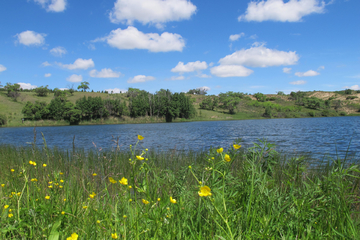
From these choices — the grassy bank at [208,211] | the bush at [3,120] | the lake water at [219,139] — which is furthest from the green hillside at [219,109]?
the grassy bank at [208,211]

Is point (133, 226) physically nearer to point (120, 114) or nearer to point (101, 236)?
point (101, 236)

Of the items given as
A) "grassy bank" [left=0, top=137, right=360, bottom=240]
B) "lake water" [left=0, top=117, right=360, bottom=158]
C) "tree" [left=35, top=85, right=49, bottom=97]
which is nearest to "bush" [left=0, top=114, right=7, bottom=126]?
"tree" [left=35, top=85, right=49, bottom=97]

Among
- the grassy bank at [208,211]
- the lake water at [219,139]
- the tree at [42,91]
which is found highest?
the tree at [42,91]

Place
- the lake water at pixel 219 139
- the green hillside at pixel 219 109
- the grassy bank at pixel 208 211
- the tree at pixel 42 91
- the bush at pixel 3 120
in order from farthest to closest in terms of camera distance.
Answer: the tree at pixel 42 91 → the green hillside at pixel 219 109 → the bush at pixel 3 120 → the lake water at pixel 219 139 → the grassy bank at pixel 208 211

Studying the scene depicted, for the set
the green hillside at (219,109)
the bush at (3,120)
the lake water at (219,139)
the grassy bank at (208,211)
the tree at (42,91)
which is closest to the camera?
the grassy bank at (208,211)

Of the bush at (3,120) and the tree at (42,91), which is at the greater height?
the tree at (42,91)

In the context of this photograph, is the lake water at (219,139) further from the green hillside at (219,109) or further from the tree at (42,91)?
the tree at (42,91)

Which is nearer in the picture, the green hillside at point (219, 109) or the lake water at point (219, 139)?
the lake water at point (219, 139)

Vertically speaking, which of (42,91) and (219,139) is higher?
(42,91)

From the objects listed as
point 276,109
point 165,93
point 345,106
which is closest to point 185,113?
point 165,93

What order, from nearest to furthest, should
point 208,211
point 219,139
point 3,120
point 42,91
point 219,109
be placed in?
point 208,211
point 219,139
point 3,120
point 42,91
point 219,109

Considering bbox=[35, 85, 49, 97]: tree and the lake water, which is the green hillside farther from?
the lake water

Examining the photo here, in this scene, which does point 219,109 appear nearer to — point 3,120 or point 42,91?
point 42,91

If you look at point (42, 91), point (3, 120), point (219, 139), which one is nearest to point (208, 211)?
point (219, 139)
